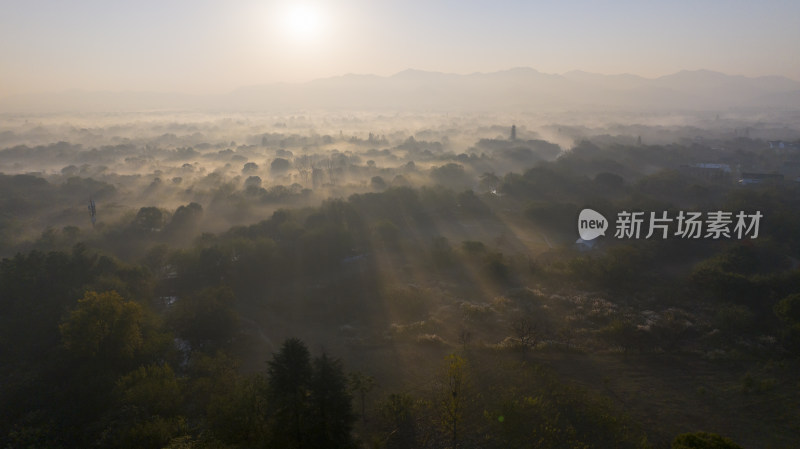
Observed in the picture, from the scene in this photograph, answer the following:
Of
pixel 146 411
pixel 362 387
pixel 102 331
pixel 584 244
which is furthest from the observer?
pixel 584 244

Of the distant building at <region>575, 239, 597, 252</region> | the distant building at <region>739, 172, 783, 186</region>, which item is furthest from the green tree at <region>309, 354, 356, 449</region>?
the distant building at <region>739, 172, 783, 186</region>

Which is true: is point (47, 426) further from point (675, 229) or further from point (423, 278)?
point (675, 229)

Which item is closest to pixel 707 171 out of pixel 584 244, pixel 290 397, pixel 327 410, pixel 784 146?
pixel 784 146

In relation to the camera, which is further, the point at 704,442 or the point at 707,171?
the point at 707,171

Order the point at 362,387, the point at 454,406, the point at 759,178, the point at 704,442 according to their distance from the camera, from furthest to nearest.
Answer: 1. the point at 759,178
2. the point at 362,387
3. the point at 454,406
4. the point at 704,442

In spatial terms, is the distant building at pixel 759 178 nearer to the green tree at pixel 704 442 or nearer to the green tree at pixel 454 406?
the green tree at pixel 704 442

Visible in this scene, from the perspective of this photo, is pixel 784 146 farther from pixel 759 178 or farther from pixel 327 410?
pixel 327 410

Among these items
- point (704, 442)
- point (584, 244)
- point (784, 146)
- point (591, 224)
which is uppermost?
point (784, 146)

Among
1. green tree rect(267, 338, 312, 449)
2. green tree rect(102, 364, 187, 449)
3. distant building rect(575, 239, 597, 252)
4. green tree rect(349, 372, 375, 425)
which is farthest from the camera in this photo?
distant building rect(575, 239, 597, 252)

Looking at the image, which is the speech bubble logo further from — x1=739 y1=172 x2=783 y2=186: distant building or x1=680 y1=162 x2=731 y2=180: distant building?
x1=680 y1=162 x2=731 y2=180: distant building

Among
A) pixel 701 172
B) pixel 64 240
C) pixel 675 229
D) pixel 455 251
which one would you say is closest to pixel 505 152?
pixel 701 172
